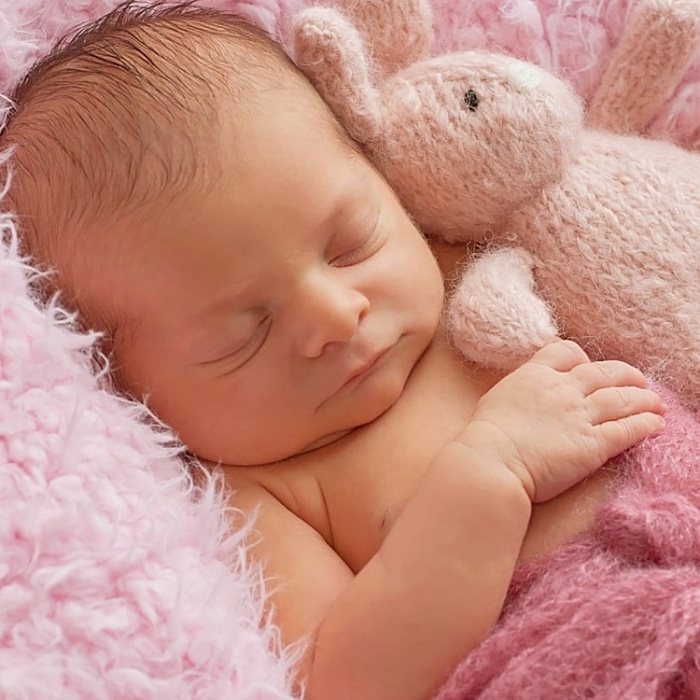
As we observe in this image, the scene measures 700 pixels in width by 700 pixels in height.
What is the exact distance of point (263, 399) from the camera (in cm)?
105

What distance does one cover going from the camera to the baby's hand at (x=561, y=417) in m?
0.97

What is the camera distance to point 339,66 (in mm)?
1132

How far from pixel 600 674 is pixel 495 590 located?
0.12 meters

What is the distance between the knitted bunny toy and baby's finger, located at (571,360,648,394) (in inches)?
2.1

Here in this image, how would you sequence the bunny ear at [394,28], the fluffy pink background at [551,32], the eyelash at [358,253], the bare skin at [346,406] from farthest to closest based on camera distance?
the fluffy pink background at [551,32]
the bunny ear at [394,28]
the eyelash at [358,253]
the bare skin at [346,406]

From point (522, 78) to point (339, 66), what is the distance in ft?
0.68

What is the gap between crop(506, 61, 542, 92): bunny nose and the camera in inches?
44.2

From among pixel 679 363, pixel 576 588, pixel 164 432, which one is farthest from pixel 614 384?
pixel 164 432

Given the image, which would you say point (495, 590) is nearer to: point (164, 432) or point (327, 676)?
point (327, 676)

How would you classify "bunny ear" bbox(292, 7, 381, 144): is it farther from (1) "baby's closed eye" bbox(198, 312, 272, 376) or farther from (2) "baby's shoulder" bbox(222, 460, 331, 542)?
(2) "baby's shoulder" bbox(222, 460, 331, 542)

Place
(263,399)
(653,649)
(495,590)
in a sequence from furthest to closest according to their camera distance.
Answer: (263,399), (495,590), (653,649)

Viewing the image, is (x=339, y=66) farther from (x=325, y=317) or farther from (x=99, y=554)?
(x=99, y=554)

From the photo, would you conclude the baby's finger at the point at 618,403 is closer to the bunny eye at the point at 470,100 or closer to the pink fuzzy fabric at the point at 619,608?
the pink fuzzy fabric at the point at 619,608

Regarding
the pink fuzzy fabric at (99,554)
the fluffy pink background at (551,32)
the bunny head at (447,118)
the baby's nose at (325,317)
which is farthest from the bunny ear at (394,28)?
the pink fuzzy fabric at (99,554)
